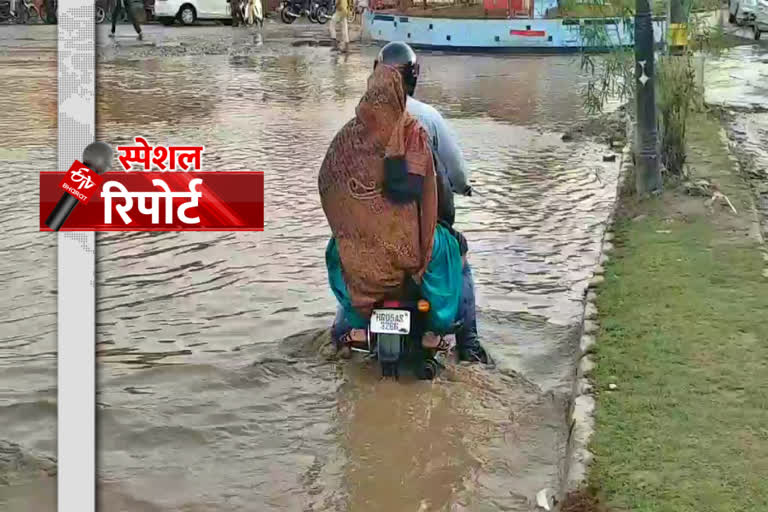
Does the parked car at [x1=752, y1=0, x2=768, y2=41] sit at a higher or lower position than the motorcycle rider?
higher

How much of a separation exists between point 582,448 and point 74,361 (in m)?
2.15

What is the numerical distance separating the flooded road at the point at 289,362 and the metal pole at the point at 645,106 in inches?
24.2

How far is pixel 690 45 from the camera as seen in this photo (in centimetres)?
919

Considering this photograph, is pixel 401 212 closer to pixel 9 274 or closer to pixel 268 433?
pixel 268 433

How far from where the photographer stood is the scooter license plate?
5.23 m

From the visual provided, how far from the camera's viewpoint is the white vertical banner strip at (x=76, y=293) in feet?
9.36

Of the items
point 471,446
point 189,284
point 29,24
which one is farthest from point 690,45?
point 29,24

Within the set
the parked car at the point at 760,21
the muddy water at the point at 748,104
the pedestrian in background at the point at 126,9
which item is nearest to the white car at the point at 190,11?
the pedestrian in background at the point at 126,9

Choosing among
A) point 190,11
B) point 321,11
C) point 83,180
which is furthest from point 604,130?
point 321,11

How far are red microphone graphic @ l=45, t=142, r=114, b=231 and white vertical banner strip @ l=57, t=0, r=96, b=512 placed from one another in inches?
1.0

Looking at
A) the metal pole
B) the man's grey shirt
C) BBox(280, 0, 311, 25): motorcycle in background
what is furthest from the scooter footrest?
BBox(280, 0, 311, 25): motorcycle in background

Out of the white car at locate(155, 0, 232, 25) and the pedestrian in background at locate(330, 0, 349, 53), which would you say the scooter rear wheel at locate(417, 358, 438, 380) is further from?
the white car at locate(155, 0, 232, 25)

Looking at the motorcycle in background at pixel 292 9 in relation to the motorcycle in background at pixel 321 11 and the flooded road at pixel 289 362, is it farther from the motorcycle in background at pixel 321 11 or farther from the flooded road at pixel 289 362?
the flooded road at pixel 289 362

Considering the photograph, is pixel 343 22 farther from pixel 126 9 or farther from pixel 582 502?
pixel 582 502
